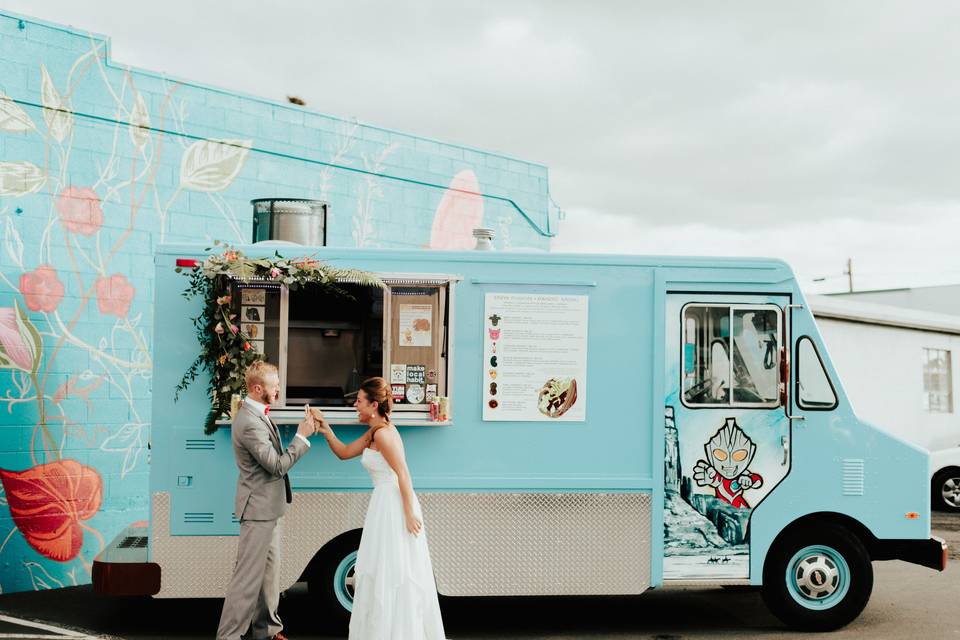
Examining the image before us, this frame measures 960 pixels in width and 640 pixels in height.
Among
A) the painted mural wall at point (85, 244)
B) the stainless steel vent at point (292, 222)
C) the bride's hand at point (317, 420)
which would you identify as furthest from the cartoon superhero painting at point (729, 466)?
the painted mural wall at point (85, 244)

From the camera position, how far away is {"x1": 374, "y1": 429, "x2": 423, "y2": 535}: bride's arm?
233 inches

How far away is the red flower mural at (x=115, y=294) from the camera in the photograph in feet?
29.7

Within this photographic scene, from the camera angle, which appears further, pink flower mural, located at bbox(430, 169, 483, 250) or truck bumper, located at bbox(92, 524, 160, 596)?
pink flower mural, located at bbox(430, 169, 483, 250)

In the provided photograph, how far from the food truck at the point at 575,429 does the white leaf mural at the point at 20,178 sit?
9.19 feet

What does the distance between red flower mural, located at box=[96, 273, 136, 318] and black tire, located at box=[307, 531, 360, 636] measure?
12.3ft

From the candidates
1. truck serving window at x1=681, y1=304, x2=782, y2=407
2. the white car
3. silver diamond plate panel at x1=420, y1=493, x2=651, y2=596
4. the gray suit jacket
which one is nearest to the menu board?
silver diamond plate panel at x1=420, y1=493, x2=651, y2=596

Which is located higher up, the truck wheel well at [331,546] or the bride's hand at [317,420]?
the bride's hand at [317,420]

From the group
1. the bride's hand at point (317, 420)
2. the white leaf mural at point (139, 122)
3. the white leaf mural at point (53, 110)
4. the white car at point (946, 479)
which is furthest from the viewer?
the white car at point (946, 479)

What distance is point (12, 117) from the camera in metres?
8.59

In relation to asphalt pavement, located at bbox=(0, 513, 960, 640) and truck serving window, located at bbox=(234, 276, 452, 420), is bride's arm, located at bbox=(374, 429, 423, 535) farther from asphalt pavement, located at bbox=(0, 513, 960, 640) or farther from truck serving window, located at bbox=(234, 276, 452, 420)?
asphalt pavement, located at bbox=(0, 513, 960, 640)

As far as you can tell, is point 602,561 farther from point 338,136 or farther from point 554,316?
point 338,136

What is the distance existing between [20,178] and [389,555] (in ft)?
17.0

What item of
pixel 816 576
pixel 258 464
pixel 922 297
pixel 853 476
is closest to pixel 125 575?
pixel 258 464

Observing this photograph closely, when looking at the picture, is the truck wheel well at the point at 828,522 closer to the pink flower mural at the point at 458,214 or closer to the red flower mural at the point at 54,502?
the red flower mural at the point at 54,502
